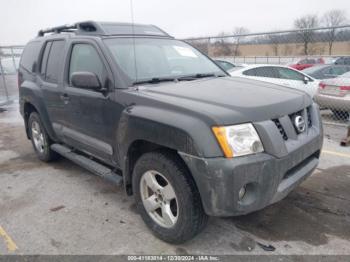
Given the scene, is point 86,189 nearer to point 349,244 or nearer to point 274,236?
point 274,236

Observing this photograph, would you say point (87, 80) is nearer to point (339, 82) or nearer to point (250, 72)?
point (339, 82)

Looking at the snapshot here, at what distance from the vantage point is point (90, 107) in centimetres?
Answer: 346

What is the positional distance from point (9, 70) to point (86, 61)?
41.5ft

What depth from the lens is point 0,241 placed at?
300 cm

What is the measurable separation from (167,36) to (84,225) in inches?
102

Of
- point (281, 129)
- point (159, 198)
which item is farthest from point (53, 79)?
point (281, 129)

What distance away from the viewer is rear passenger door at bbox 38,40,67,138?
4121 mm

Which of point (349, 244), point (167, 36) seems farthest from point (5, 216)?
point (349, 244)

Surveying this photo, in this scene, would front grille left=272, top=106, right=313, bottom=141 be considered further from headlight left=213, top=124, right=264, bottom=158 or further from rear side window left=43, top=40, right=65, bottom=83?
rear side window left=43, top=40, right=65, bottom=83

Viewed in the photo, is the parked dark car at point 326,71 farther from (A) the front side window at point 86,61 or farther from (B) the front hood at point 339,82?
(A) the front side window at point 86,61

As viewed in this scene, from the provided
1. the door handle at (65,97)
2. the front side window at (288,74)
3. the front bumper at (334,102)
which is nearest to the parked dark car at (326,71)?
the front side window at (288,74)

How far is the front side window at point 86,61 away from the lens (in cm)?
338

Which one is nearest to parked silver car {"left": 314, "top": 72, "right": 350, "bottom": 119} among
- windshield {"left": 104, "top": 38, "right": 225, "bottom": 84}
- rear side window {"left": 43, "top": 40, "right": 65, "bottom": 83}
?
windshield {"left": 104, "top": 38, "right": 225, "bottom": 84}

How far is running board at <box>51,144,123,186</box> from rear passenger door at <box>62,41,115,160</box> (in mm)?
133
